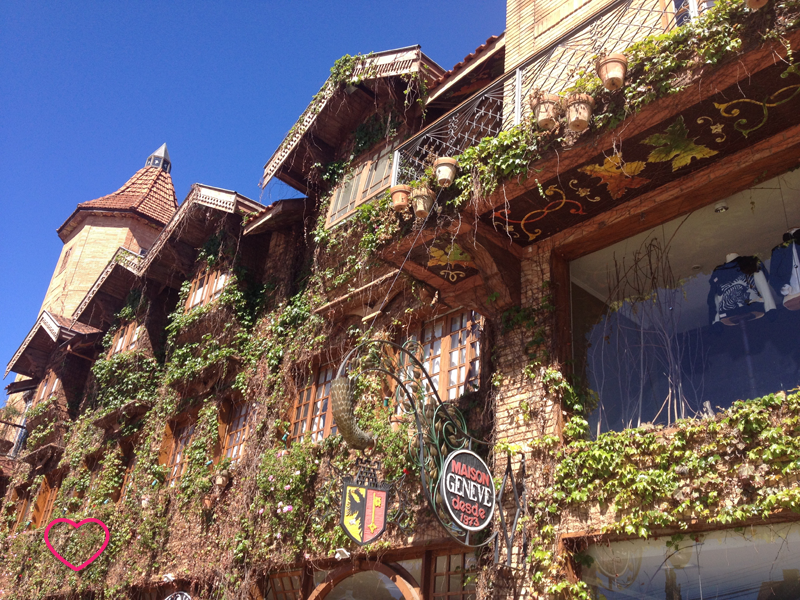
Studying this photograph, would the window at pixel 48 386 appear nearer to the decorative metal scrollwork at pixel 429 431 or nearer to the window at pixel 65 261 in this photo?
the window at pixel 65 261

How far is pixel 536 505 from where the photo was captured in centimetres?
714

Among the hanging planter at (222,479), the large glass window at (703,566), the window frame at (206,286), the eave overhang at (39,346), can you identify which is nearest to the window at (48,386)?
the eave overhang at (39,346)

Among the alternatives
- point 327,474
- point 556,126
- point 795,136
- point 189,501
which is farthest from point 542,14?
point 189,501

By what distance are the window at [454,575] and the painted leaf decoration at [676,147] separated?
4.71 meters

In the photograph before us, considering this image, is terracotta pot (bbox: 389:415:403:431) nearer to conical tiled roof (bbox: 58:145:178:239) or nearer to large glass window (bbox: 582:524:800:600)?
large glass window (bbox: 582:524:800:600)

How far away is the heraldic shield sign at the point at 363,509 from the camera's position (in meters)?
7.66

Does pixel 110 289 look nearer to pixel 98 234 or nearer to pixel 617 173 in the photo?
pixel 98 234

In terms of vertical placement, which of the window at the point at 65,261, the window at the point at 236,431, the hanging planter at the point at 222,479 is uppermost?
the window at the point at 65,261

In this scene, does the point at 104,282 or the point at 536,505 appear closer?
the point at 536,505

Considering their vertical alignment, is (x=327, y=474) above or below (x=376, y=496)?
above

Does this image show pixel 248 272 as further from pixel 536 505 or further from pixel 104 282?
pixel 536 505

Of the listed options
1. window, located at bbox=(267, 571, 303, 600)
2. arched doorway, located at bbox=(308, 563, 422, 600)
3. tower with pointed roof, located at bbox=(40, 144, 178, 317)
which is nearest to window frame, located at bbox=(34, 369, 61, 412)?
tower with pointed roof, located at bbox=(40, 144, 178, 317)

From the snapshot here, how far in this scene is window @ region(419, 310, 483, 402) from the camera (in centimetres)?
925

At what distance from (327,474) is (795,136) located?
7.27 meters
